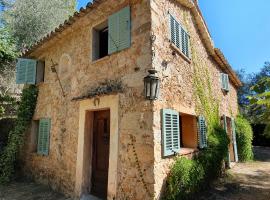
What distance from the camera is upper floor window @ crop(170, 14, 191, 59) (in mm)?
5929

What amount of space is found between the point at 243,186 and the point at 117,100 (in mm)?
5501

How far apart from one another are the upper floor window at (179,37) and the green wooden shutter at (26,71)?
5770mm

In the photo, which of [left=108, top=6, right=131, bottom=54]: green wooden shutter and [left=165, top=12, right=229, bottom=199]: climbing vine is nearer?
[left=165, top=12, right=229, bottom=199]: climbing vine

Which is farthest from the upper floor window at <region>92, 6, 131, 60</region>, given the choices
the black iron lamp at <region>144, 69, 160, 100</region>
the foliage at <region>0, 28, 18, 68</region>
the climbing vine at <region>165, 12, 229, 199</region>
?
the foliage at <region>0, 28, 18, 68</region>

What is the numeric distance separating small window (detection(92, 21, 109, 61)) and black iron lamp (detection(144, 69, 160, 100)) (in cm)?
235

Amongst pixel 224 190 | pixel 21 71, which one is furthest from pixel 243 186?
pixel 21 71

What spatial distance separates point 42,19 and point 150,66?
48.3 ft

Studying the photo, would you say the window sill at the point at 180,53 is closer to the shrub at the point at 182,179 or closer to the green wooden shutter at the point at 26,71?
the shrub at the point at 182,179

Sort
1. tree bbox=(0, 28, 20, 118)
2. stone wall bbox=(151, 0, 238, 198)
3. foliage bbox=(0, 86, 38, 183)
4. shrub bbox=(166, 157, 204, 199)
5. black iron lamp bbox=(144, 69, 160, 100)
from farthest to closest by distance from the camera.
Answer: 1. tree bbox=(0, 28, 20, 118)
2. foliage bbox=(0, 86, 38, 183)
3. shrub bbox=(166, 157, 204, 199)
4. stone wall bbox=(151, 0, 238, 198)
5. black iron lamp bbox=(144, 69, 160, 100)

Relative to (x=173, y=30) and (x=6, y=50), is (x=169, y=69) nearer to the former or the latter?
(x=173, y=30)

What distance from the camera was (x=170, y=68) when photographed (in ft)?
17.7

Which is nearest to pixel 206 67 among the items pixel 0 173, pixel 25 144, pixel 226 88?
Answer: pixel 226 88

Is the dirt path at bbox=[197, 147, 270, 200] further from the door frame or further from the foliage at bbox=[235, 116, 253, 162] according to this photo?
the door frame

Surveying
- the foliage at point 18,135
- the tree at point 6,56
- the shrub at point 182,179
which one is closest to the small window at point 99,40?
the shrub at point 182,179
